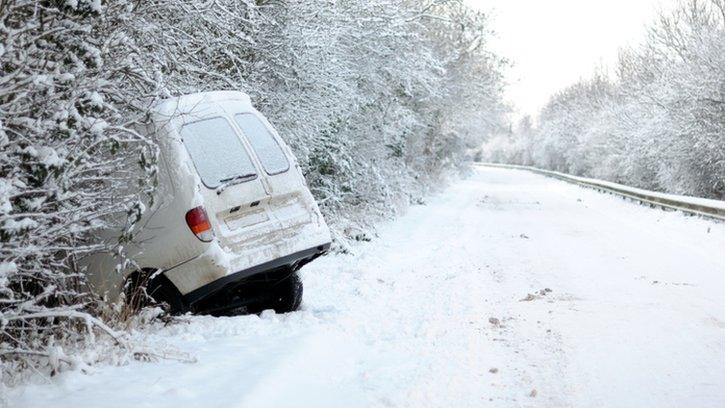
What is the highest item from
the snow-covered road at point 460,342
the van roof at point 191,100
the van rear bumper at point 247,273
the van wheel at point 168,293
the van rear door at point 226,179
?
the van roof at point 191,100

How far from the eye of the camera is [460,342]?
5688 millimetres

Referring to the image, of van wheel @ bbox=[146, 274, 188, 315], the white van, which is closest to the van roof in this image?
the white van

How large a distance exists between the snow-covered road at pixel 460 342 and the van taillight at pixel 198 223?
0.82 metres

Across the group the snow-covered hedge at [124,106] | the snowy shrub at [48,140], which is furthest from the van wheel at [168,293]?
the snowy shrub at [48,140]

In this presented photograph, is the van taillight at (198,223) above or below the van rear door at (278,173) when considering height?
below

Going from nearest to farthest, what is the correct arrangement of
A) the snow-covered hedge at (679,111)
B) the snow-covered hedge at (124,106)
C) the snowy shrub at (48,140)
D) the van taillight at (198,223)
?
the snowy shrub at (48,140) < the snow-covered hedge at (124,106) < the van taillight at (198,223) < the snow-covered hedge at (679,111)

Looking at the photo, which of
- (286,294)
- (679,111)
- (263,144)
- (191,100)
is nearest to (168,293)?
(286,294)

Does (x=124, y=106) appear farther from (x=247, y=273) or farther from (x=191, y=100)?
(x=247, y=273)

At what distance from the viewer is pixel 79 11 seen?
4043 mm

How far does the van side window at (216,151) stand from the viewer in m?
5.59

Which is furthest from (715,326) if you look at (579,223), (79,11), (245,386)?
(579,223)

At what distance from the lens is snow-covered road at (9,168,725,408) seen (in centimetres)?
420

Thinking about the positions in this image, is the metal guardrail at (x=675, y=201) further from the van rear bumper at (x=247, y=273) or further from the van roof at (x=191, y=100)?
the van roof at (x=191, y=100)

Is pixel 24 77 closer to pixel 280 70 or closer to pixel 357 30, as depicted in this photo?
pixel 280 70
